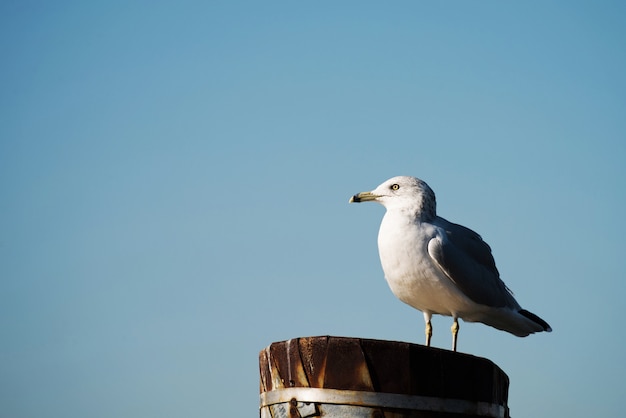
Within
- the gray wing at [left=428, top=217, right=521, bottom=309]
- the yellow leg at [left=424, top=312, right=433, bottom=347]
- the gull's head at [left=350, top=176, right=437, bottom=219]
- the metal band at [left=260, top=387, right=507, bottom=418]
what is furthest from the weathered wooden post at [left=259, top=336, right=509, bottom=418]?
the gull's head at [left=350, top=176, right=437, bottom=219]

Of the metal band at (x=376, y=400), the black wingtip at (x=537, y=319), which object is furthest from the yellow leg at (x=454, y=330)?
the metal band at (x=376, y=400)

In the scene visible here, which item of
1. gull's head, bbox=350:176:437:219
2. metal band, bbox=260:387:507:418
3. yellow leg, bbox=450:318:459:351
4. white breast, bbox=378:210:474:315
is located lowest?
metal band, bbox=260:387:507:418

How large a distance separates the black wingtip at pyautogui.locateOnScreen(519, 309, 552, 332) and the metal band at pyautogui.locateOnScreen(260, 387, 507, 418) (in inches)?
185

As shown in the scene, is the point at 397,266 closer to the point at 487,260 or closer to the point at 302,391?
the point at 487,260

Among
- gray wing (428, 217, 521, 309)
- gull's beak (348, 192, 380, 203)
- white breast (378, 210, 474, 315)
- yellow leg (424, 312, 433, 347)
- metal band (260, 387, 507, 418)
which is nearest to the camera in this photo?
metal band (260, 387, 507, 418)

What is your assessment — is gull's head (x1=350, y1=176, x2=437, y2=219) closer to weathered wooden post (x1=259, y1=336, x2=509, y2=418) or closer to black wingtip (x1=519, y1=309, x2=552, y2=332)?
black wingtip (x1=519, y1=309, x2=552, y2=332)

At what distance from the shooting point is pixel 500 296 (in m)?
8.63

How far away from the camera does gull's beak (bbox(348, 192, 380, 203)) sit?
8.69 metres

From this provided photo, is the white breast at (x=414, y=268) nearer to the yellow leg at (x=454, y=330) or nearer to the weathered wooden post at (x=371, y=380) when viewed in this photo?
the yellow leg at (x=454, y=330)

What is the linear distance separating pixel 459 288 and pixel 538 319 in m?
1.48

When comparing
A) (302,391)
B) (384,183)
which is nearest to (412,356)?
(302,391)

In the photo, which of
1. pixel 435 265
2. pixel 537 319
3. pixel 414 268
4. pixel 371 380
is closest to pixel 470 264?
pixel 435 265

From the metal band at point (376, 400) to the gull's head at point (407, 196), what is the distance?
3913mm

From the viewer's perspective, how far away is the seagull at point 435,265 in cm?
779
